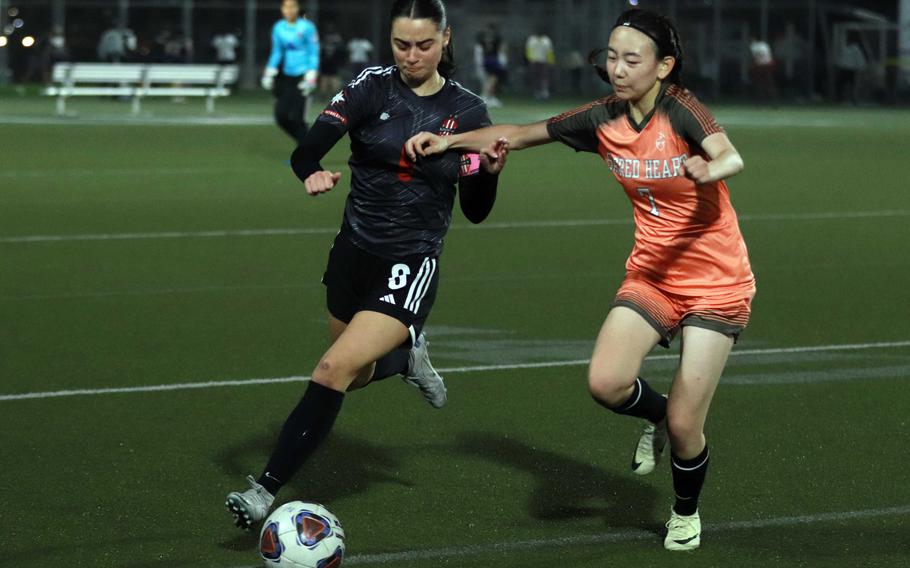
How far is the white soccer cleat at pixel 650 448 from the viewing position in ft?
22.2

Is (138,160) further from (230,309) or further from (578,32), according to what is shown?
(578,32)

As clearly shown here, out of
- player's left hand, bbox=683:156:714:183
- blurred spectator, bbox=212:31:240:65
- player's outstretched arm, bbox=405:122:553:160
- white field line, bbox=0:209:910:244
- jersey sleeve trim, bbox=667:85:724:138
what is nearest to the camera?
player's left hand, bbox=683:156:714:183

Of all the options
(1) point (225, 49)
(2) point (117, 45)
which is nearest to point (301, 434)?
(2) point (117, 45)

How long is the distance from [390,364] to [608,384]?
1.06 m

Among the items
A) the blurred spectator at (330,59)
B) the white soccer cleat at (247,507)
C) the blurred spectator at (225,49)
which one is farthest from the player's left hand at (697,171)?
the blurred spectator at (225,49)

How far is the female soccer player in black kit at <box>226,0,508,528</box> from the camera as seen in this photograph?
6.30 metres

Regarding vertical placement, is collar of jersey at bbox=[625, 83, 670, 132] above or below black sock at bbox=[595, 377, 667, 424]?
above

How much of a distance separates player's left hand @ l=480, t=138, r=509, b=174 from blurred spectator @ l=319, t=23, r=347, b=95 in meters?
33.3

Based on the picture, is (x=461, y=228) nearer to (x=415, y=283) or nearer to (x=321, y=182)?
(x=415, y=283)

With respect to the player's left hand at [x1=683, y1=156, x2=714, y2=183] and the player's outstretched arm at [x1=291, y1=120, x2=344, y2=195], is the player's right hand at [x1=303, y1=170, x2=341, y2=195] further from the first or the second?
the player's left hand at [x1=683, y1=156, x2=714, y2=183]

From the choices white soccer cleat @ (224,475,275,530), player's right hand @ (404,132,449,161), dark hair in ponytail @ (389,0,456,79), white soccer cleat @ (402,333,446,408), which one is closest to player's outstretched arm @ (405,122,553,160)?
player's right hand @ (404,132,449,161)

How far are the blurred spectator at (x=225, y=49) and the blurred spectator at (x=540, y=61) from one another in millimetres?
9064

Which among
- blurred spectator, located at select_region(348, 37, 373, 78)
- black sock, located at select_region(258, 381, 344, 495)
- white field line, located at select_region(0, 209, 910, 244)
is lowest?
blurred spectator, located at select_region(348, 37, 373, 78)

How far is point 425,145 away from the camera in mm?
6344
